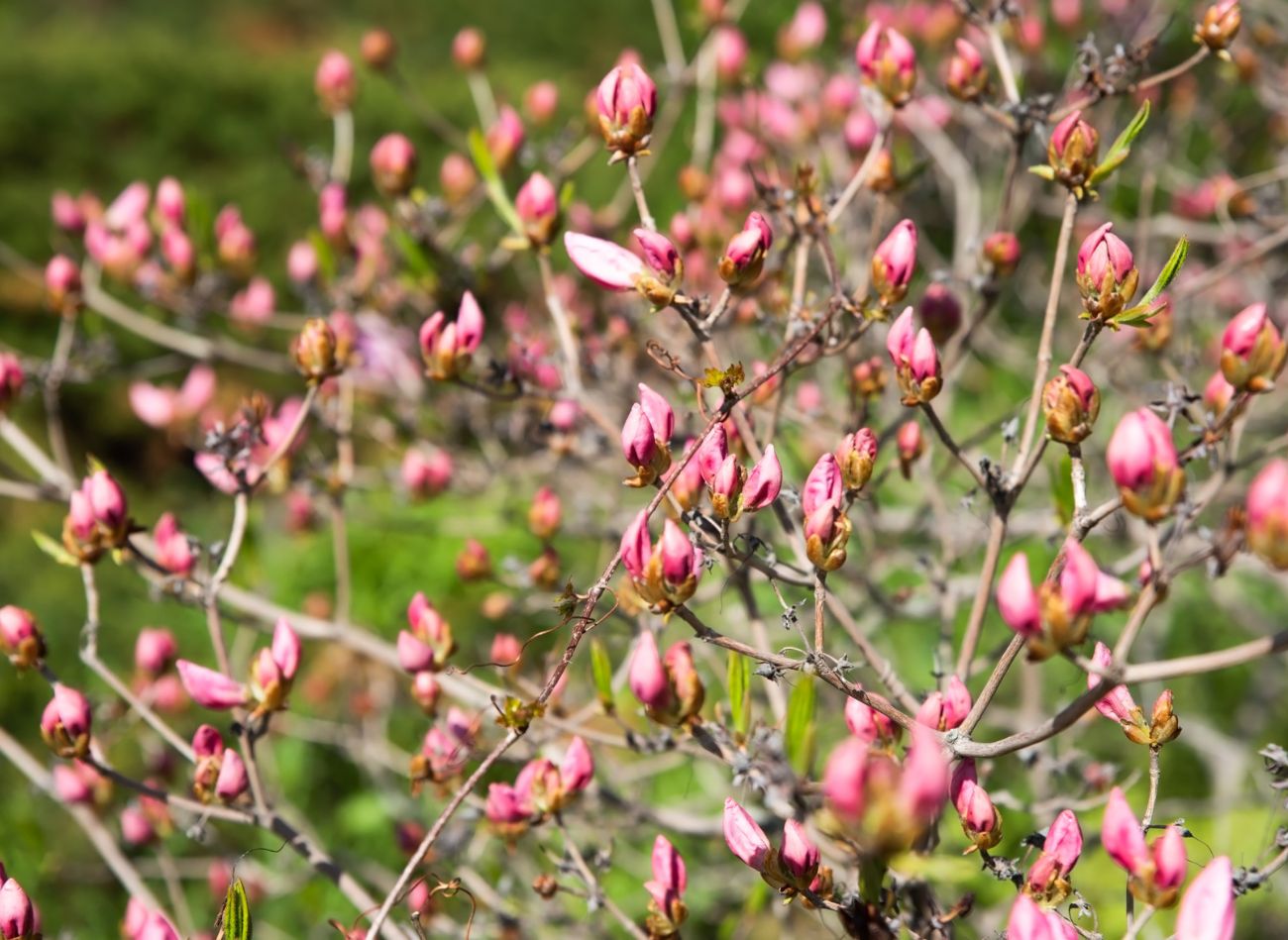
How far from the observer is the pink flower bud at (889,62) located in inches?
65.1

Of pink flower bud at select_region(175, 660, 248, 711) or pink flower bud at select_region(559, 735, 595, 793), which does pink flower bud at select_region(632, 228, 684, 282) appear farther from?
pink flower bud at select_region(175, 660, 248, 711)

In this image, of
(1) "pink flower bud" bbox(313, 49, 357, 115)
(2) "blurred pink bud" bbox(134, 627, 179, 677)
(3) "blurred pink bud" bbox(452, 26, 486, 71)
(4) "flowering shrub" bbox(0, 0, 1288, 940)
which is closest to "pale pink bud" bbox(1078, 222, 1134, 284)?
(4) "flowering shrub" bbox(0, 0, 1288, 940)

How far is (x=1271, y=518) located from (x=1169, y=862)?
1.12ft

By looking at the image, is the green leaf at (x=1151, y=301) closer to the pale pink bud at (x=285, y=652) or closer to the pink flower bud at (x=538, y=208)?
the pink flower bud at (x=538, y=208)

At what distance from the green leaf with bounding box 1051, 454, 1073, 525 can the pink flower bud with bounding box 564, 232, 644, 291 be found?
Answer: 70cm

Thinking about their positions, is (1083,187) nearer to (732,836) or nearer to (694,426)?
(694,426)

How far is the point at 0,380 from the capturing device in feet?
6.03

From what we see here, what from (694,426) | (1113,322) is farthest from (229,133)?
(1113,322)

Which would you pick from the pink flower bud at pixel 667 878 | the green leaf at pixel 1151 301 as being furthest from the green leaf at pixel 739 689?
the green leaf at pixel 1151 301

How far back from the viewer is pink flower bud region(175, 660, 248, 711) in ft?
4.55

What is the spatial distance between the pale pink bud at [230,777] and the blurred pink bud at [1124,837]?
1021 millimetres

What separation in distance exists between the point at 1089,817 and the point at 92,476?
8.63 feet

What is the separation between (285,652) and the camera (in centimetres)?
146

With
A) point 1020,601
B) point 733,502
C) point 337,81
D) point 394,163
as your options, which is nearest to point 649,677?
point 733,502
